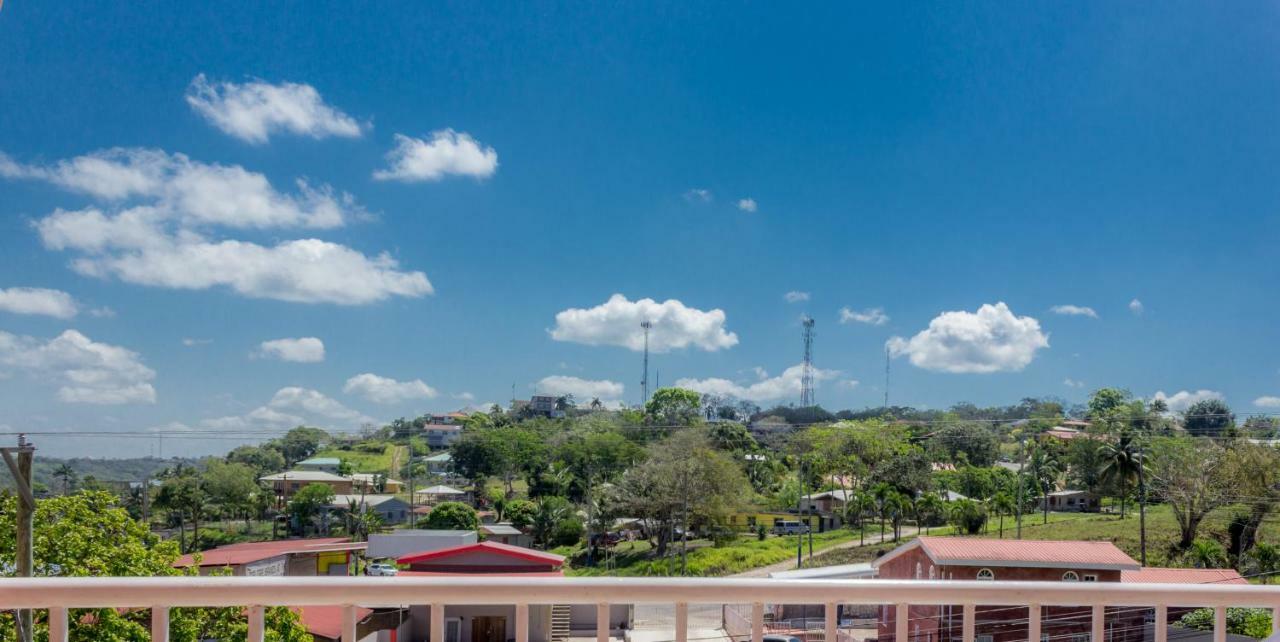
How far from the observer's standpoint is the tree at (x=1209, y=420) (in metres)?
35.2

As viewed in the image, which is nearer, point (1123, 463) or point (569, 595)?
point (569, 595)

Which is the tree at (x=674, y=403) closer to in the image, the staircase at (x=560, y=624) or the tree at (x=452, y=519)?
the tree at (x=452, y=519)

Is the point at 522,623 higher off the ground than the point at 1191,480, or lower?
higher

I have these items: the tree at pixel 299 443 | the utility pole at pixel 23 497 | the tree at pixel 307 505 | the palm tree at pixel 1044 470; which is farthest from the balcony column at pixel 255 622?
the tree at pixel 299 443

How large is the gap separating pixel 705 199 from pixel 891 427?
19.7 metres

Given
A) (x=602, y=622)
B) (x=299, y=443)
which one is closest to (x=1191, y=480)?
(x=602, y=622)

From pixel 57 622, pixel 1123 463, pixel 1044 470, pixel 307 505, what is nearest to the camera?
pixel 57 622

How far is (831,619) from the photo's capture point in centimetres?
151

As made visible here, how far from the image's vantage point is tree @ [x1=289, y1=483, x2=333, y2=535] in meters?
36.4

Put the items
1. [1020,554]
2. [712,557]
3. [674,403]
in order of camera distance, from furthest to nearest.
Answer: [674,403]
[712,557]
[1020,554]

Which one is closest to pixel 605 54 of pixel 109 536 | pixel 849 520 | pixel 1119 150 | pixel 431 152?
pixel 431 152

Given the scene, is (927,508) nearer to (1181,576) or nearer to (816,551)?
(816,551)

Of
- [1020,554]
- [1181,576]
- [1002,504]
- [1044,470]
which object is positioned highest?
[1020,554]

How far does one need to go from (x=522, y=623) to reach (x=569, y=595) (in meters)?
0.10
